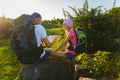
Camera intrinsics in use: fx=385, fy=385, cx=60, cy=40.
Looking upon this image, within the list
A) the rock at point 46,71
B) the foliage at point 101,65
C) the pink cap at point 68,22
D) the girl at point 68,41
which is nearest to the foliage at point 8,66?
the foliage at point 101,65

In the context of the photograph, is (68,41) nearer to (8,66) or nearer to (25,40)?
(25,40)

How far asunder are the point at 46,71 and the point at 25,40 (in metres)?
0.91

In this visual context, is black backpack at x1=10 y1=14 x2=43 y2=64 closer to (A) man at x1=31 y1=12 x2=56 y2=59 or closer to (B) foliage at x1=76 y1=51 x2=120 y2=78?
(A) man at x1=31 y1=12 x2=56 y2=59

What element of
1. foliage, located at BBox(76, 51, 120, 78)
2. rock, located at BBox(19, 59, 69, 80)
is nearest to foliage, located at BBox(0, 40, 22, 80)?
foliage, located at BBox(76, 51, 120, 78)

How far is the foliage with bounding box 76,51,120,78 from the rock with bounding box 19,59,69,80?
2132mm

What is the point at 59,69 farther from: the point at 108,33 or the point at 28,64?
the point at 108,33

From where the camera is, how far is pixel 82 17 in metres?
15.2

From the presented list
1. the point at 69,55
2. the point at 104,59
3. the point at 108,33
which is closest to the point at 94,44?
the point at 108,33

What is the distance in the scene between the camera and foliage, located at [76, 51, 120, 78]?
36.3 feet

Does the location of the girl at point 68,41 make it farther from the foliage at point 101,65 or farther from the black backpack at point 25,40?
the foliage at point 101,65

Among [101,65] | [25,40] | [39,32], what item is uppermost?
[39,32]

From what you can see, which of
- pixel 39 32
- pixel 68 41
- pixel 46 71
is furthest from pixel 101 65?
pixel 39 32

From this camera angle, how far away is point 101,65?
11.2m

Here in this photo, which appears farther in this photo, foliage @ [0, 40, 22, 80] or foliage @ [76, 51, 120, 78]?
foliage @ [0, 40, 22, 80]
